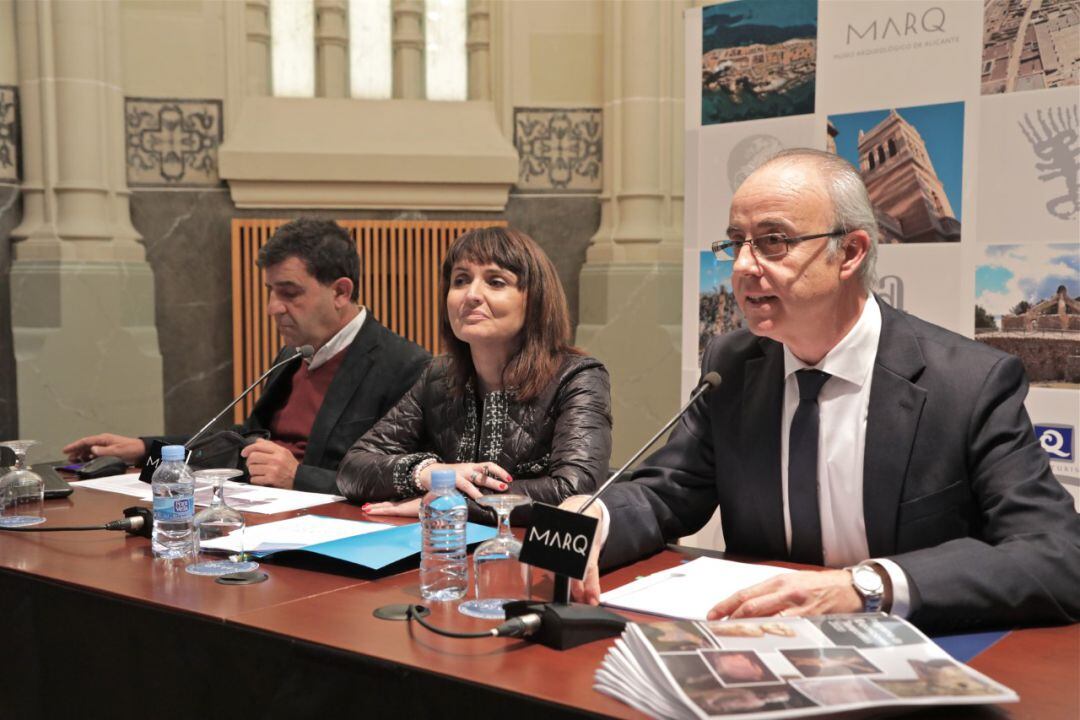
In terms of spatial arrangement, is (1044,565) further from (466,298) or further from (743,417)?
(466,298)

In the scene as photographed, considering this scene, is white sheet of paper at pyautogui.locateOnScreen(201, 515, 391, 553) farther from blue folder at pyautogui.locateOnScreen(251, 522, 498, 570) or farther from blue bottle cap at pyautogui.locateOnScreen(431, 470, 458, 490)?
blue bottle cap at pyautogui.locateOnScreen(431, 470, 458, 490)

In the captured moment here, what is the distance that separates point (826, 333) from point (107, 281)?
13.2 feet

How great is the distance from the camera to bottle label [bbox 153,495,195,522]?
1893mm

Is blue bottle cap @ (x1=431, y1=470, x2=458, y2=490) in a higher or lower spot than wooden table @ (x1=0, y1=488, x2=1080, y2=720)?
higher

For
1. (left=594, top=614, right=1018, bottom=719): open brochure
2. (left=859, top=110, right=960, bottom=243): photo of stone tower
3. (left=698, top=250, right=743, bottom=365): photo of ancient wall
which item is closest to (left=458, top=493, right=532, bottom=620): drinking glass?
(left=594, top=614, right=1018, bottom=719): open brochure

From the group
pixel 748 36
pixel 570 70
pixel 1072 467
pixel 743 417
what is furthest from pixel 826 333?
pixel 570 70

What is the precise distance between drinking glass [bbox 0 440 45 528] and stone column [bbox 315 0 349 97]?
352 centimetres

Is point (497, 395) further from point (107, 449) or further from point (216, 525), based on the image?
point (107, 449)

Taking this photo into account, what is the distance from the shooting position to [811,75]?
3.36 metres

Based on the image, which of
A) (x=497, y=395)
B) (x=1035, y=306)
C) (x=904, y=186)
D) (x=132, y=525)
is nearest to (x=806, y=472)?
(x=497, y=395)

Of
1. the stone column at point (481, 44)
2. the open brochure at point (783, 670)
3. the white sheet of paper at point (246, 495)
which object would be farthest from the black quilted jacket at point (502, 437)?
the stone column at point (481, 44)

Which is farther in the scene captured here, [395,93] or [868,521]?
[395,93]

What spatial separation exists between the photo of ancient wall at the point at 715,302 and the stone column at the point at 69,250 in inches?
112

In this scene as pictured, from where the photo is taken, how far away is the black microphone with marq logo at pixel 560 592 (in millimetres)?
1370
